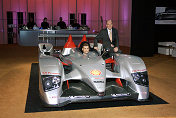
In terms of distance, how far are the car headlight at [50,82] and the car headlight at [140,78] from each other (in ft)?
4.28

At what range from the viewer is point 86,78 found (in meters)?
3.79

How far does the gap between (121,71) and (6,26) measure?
13.9 meters

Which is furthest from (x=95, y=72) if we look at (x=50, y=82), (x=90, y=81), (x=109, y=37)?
(x=109, y=37)

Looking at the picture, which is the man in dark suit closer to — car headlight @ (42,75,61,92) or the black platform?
the black platform

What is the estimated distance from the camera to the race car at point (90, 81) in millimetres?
3567

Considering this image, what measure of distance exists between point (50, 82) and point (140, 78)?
Result: 1541 mm

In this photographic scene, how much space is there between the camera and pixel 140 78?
3969 mm

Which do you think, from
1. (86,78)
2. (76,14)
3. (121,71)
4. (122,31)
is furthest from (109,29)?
(76,14)

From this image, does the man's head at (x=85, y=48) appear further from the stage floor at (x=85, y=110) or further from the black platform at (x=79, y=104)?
the stage floor at (x=85, y=110)

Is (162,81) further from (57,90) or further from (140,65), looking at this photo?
(57,90)

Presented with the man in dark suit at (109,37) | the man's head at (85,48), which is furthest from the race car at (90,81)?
the man in dark suit at (109,37)

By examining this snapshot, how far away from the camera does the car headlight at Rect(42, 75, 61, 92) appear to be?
356 centimetres

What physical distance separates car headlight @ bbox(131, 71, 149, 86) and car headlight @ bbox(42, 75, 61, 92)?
1.31 meters

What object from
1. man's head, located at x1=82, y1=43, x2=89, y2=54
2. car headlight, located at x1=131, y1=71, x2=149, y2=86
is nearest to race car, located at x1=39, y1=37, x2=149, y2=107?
car headlight, located at x1=131, y1=71, x2=149, y2=86
